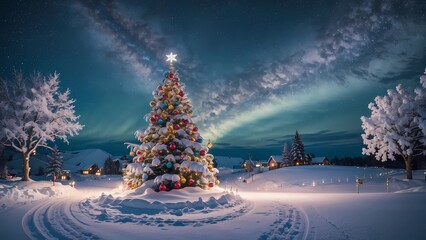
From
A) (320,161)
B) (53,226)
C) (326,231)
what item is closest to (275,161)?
(320,161)

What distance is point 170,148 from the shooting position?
55.7 feet

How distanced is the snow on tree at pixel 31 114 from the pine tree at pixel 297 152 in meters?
58.2

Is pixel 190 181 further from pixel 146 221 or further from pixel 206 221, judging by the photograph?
pixel 206 221

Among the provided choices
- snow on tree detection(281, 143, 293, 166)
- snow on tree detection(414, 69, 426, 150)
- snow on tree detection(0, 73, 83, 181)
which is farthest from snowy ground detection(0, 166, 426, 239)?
snow on tree detection(281, 143, 293, 166)

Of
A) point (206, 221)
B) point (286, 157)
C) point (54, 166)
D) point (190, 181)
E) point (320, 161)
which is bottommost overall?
point (320, 161)

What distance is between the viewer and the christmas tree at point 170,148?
1645cm

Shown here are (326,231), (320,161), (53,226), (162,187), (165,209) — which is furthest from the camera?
(320,161)

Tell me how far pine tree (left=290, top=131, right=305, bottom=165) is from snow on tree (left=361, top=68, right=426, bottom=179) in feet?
135

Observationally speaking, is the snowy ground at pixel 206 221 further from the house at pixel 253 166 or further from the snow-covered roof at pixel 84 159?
the snow-covered roof at pixel 84 159

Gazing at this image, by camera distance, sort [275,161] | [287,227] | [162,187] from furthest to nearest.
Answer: [275,161] < [162,187] < [287,227]

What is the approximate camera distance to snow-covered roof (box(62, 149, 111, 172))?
3219 inches

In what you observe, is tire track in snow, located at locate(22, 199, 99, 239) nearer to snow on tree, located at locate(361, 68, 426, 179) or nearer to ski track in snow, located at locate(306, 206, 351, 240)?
ski track in snow, located at locate(306, 206, 351, 240)

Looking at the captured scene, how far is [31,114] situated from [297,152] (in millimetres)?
63120

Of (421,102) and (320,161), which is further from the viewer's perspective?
(320,161)
